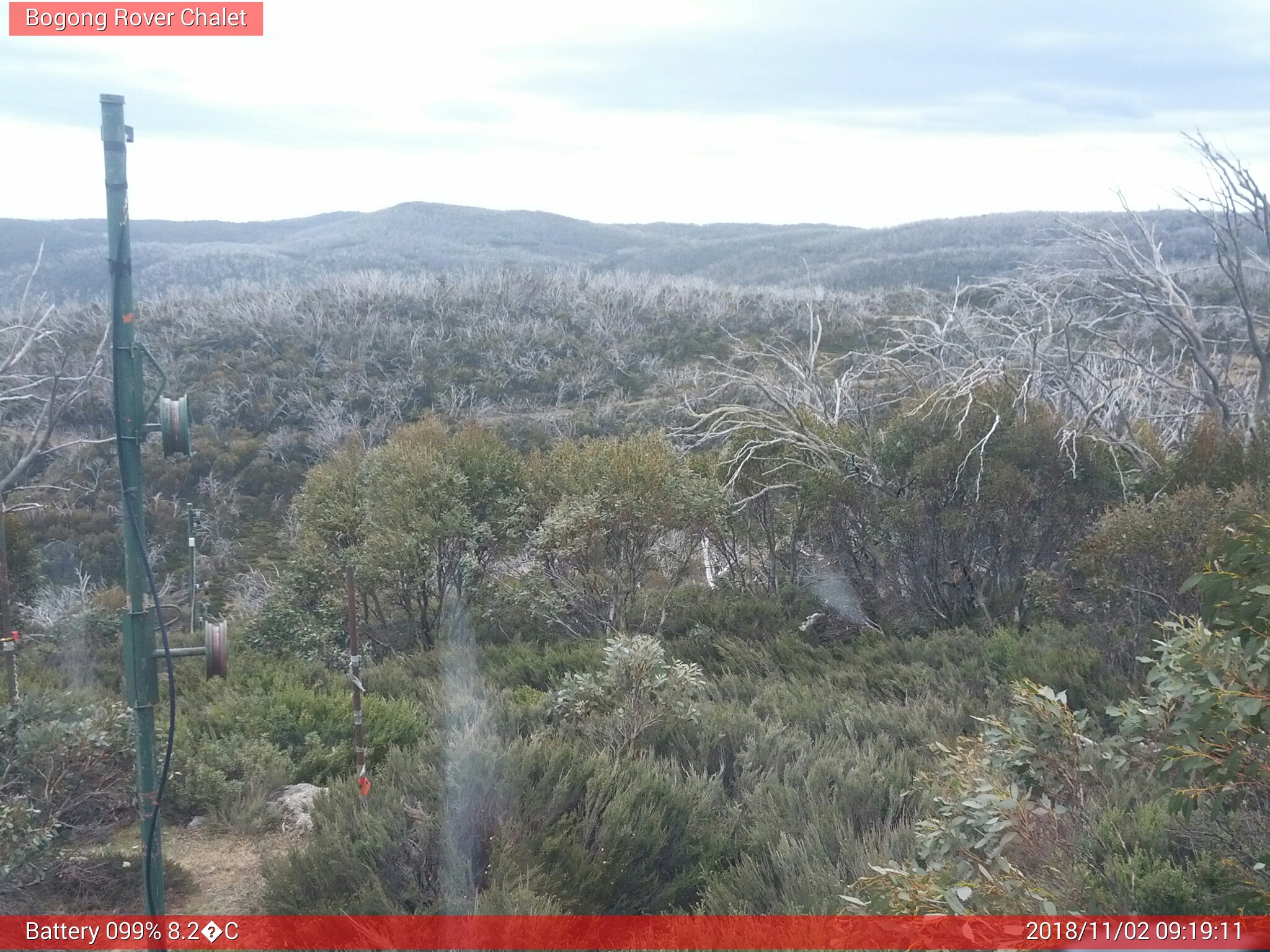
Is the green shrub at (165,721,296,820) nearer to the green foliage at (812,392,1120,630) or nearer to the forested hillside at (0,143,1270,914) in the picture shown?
the forested hillside at (0,143,1270,914)

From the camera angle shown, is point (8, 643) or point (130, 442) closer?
point (130, 442)

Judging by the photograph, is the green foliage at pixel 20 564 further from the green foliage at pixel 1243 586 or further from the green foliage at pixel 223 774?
the green foliage at pixel 1243 586

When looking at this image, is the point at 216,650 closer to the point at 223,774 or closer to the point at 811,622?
the point at 223,774

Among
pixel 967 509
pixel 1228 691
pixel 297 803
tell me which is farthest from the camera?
pixel 967 509

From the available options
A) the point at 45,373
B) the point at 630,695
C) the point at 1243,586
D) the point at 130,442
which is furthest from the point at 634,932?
the point at 45,373

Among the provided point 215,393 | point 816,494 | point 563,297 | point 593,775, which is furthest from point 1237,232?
point 563,297
